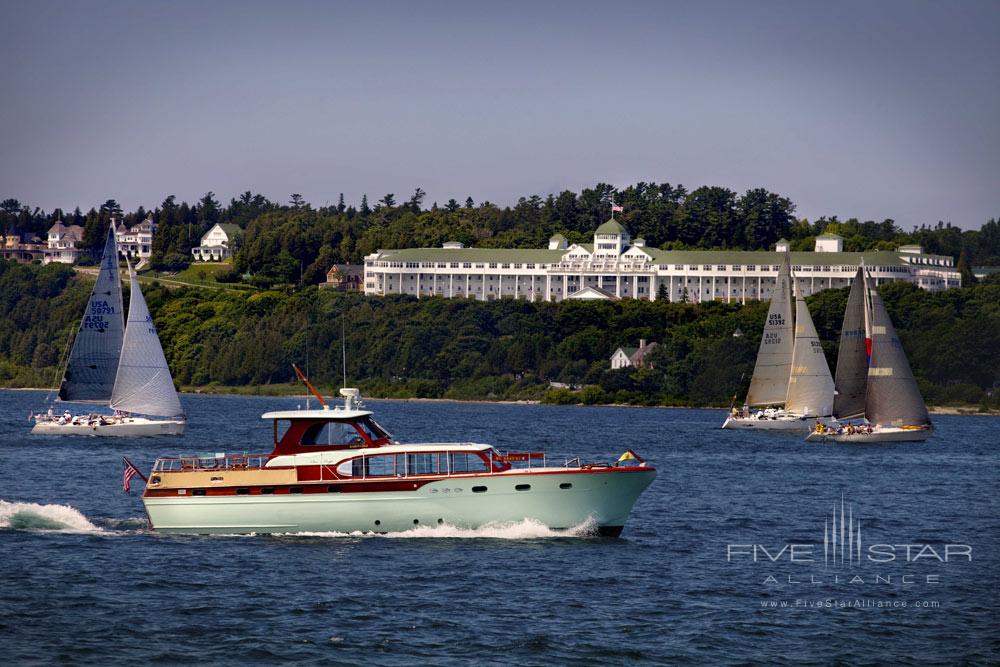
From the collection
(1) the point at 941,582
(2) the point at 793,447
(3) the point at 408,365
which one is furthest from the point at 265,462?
(3) the point at 408,365

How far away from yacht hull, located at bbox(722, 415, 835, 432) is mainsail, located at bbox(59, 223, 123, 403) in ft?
146

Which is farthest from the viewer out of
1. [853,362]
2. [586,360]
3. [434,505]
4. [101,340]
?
[586,360]

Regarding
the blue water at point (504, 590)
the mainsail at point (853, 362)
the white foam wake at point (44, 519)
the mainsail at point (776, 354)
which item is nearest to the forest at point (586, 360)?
the mainsail at point (776, 354)

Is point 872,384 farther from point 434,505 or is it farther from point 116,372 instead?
point 434,505

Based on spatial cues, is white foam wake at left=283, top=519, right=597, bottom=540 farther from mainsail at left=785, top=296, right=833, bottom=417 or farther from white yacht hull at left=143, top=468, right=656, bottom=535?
mainsail at left=785, top=296, right=833, bottom=417

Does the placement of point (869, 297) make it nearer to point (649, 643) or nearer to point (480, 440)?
point (480, 440)

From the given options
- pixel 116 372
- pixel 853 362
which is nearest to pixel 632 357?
pixel 853 362

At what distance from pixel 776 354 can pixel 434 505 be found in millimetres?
66405

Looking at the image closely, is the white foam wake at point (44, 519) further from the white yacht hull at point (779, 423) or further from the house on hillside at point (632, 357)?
the house on hillside at point (632, 357)

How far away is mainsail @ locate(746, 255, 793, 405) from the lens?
10256 centimetres

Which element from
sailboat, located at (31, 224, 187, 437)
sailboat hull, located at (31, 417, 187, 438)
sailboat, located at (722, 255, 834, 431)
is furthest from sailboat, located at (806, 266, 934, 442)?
sailboat, located at (31, 224, 187, 437)

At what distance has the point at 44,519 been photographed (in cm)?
4478

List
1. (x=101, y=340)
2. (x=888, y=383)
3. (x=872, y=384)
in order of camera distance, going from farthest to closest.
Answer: (x=888, y=383) < (x=872, y=384) < (x=101, y=340)

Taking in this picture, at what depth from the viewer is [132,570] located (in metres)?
37.7
